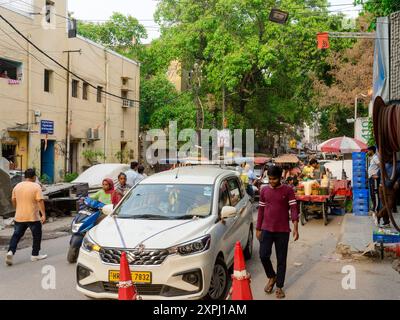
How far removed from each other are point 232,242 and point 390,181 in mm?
3252

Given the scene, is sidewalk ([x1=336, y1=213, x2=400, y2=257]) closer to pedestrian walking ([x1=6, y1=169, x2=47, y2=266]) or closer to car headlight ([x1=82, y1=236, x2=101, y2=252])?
car headlight ([x1=82, y1=236, x2=101, y2=252])

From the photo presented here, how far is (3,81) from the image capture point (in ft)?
70.9

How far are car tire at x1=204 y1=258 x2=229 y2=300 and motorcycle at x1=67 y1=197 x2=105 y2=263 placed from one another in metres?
2.99

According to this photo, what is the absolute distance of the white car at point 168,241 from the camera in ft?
18.1

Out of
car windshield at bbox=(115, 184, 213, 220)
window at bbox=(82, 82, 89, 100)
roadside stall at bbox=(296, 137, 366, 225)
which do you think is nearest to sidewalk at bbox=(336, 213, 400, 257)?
roadside stall at bbox=(296, 137, 366, 225)

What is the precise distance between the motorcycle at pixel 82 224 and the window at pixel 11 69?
52.6 feet

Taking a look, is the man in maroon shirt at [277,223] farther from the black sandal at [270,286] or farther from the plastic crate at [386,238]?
the plastic crate at [386,238]

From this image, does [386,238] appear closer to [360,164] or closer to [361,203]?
[361,203]

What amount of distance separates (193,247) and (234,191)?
2598 millimetres

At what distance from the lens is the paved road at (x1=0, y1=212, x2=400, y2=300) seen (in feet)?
21.8

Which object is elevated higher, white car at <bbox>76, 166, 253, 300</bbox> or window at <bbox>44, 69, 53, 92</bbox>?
window at <bbox>44, 69, 53, 92</bbox>

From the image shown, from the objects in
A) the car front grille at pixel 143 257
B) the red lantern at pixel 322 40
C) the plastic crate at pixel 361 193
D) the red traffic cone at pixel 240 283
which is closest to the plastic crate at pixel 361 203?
the plastic crate at pixel 361 193

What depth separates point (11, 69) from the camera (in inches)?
910

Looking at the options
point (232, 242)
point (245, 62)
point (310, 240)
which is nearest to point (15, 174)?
point (310, 240)
